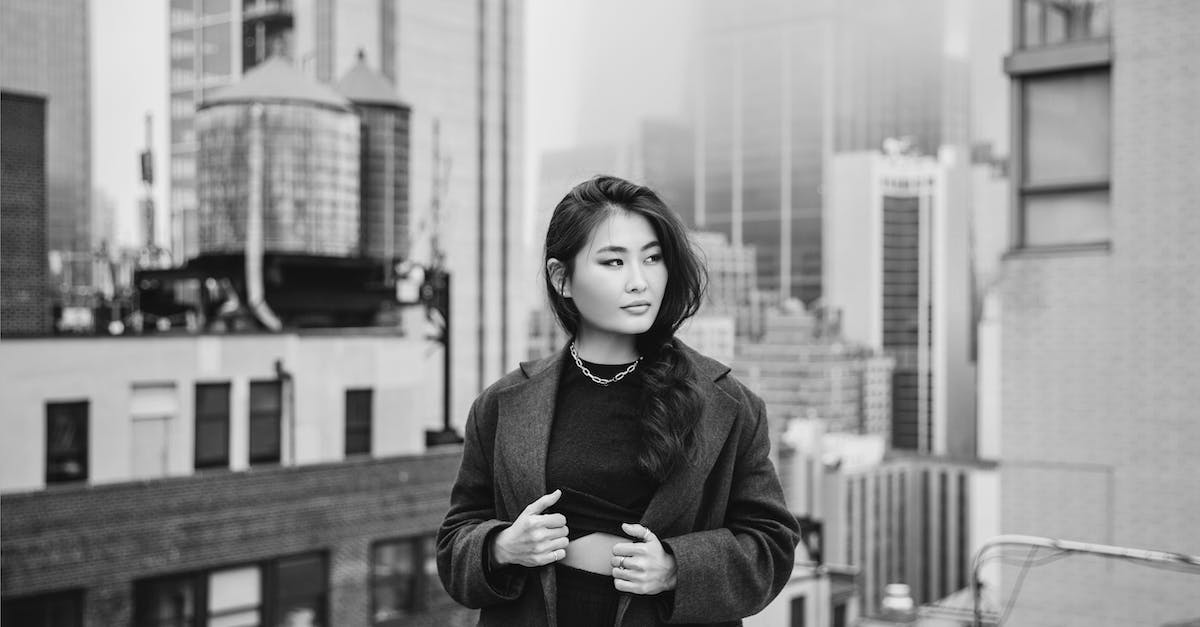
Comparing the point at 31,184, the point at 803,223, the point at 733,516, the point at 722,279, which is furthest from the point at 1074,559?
the point at 803,223

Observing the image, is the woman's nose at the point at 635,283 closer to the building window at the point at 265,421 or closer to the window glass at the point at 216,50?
the window glass at the point at 216,50

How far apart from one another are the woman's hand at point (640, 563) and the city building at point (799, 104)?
16.9 meters

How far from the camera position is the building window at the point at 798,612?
722 cm

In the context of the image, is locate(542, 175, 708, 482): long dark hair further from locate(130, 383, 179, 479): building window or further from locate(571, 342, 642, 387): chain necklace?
locate(130, 383, 179, 479): building window

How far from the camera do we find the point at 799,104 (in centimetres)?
2180

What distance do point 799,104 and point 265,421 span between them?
1542 centimetres

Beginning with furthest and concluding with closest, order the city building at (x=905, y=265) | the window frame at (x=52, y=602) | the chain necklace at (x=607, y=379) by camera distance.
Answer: the city building at (x=905, y=265) < the window frame at (x=52, y=602) < the chain necklace at (x=607, y=379)

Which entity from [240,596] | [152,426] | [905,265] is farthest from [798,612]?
[905,265]

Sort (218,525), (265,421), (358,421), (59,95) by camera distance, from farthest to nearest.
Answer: (358,421) < (265,421) < (218,525) < (59,95)

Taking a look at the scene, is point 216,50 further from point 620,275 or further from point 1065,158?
point 620,275

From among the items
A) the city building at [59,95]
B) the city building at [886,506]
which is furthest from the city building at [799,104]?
the city building at [59,95]

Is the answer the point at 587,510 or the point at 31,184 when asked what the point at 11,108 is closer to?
the point at 31,184

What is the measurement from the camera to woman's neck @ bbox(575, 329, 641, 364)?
3.66 ft

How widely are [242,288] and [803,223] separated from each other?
12634mm
